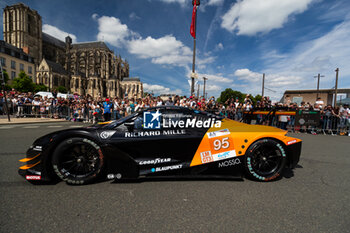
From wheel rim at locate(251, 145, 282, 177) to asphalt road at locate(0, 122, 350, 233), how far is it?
9.4 inches

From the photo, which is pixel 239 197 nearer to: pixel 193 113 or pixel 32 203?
pixel 193 113

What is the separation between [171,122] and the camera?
2.66 m

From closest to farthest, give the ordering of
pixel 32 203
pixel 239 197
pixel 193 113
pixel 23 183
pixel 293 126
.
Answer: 1. pixel 32 203
2. pixel 239 197
3. pixel 23 183
4. pixel 193 113
5. pixel 293 126

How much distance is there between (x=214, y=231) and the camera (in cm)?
153

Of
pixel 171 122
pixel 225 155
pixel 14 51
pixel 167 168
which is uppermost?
pixel 14 51

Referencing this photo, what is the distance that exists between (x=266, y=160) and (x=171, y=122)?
1705 millimetres

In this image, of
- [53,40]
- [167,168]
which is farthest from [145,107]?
[53,40]

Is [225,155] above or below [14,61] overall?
below

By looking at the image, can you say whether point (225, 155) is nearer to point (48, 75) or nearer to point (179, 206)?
point (179, 206)

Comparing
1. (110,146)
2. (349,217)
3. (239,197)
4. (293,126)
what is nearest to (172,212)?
(239,197)

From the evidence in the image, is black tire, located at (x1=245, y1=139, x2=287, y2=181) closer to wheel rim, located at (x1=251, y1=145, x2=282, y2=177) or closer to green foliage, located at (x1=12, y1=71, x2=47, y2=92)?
wheel rim, located at (x1=251, y1=145, x2=282, y2=177)

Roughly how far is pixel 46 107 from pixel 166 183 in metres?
13.4

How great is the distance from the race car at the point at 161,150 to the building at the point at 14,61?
61.4 m

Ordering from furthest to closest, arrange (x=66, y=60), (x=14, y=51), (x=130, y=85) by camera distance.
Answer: (x=130, y=85) < (x=66, y=60) < (x=14, y=51)
